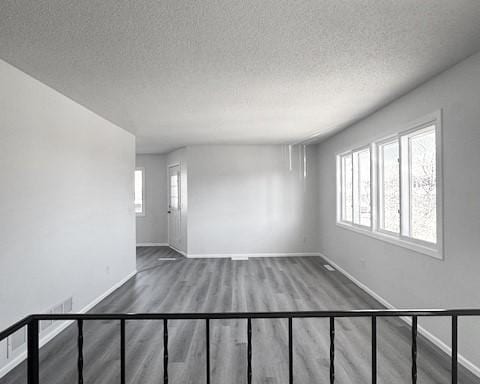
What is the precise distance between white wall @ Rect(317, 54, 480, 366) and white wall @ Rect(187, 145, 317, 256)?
10.7ft

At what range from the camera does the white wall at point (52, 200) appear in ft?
8.71

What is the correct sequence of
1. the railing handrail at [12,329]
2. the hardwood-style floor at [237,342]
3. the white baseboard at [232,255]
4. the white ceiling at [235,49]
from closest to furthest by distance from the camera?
the railing handrail at [12,329] → the white ceiling at [235,49] → the hardwood-style floor at [237,342] → the white baseboard at [232,255]

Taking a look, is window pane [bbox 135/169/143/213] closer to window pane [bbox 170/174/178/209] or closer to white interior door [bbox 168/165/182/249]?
white interior door [bbox 168/165/182/249]

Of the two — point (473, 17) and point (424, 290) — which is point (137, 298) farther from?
point (473, 17)

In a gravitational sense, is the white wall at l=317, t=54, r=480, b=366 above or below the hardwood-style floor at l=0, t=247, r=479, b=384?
above

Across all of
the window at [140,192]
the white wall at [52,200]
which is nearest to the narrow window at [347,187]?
the white wall at [52,200]

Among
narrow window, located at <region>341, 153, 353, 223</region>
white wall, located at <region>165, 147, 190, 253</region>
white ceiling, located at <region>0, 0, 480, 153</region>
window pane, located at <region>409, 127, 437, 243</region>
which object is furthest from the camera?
white wall, located at <region>165, 147, 190, 253</region>

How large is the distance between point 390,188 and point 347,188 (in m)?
1.70

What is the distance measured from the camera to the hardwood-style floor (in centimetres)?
253

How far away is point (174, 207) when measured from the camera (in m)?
8.34

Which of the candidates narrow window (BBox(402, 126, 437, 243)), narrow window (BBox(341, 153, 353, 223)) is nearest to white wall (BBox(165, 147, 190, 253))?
narrow window (BBox(341, 153, 353, 223))

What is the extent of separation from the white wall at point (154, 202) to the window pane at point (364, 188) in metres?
5.30

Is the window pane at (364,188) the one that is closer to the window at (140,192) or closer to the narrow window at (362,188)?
the narrow window at (362,188)

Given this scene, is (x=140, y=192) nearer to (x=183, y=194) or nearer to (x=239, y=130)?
(x=183, y=194)
